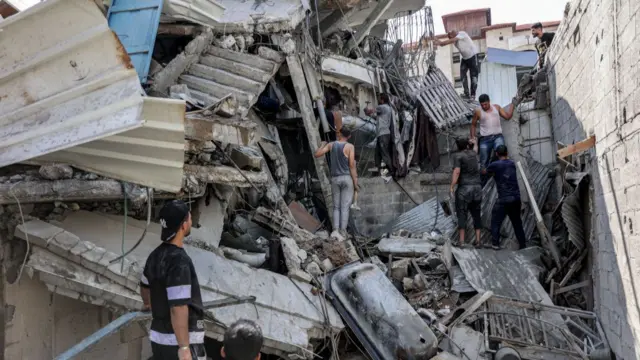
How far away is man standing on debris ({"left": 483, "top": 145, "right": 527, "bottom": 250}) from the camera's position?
7.68 m

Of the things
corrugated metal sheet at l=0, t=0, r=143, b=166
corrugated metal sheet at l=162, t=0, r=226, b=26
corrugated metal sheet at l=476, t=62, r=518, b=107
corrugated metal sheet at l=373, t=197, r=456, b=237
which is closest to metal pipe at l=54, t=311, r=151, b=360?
Result: corrugated metal sheet at l=0, t=0, r=143, b=166

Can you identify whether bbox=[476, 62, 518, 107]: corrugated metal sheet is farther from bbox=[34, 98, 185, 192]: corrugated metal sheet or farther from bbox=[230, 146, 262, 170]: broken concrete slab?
bbox=[34, 98, 185, 192]: corrugated metal sheet

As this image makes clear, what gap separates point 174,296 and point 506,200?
5.80 m

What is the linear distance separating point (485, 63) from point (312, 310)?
461 inches

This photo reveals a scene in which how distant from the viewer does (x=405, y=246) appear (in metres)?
7.58

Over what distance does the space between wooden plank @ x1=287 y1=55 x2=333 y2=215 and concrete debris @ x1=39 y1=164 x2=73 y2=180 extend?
509 cm

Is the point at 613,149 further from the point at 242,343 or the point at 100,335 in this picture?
the point at 100,335

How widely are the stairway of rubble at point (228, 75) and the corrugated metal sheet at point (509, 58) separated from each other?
921 centimetres

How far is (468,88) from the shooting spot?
12242 millimetres

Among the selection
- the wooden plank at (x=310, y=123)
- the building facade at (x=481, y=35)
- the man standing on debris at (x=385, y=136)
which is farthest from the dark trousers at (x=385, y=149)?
the building facade at (x=481, y=35)

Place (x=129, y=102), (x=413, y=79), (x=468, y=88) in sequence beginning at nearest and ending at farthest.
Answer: (x=129, y=102), (x=413, y=79), (x=468, y=88)

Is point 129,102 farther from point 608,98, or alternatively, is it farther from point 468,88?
point 468,88

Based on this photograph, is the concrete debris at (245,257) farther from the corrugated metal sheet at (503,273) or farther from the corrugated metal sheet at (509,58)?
the corrugated metal sheet at (509,58)

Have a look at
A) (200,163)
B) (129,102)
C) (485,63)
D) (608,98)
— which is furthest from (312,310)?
(485,63)
